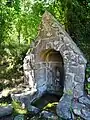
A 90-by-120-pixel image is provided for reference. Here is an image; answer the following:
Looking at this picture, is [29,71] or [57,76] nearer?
[29,71]

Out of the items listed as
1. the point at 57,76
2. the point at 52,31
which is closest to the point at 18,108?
the point at 57,76

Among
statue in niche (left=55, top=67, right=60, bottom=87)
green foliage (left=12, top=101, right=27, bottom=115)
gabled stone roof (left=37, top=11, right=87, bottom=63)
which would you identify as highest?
gabled stone roof (left=37, top=11, right=87, bottom=63)

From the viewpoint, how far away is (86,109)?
5512 millimetres

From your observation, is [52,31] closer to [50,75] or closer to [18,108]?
[50,75]

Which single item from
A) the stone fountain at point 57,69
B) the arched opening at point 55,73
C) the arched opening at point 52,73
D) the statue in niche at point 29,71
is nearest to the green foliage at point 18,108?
the stone fountain at point 57,69

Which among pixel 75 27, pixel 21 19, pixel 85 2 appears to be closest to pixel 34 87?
pixel 75 27

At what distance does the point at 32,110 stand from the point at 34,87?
948 millimetres

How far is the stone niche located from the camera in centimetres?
570

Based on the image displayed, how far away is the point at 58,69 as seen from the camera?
25.1ft

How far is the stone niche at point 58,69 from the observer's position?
5699 millimetres

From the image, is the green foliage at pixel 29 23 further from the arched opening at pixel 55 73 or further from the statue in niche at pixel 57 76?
the statue in niche at pixel 57 76

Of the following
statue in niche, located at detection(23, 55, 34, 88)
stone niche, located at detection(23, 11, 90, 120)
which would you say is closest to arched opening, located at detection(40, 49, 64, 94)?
stone niche, located at detection(23, 11, 90, 120)

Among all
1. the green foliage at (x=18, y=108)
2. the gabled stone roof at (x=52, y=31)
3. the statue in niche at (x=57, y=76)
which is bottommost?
the green foliage at (x=18, y=108)

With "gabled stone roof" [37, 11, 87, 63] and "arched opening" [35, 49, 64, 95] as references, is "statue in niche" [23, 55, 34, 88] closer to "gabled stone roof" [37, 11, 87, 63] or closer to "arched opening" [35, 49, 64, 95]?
"arched opening" [35, 49, 64, 95]
